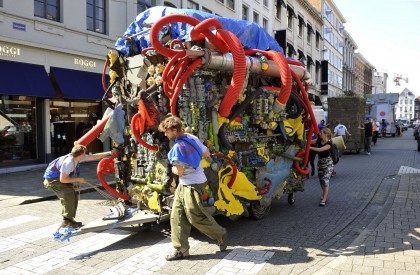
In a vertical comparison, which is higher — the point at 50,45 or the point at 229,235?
the point at 50,45

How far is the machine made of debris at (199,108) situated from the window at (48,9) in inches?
345

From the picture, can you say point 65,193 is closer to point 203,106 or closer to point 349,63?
point 203,106

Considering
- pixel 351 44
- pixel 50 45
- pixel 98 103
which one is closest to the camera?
pixel 50 45

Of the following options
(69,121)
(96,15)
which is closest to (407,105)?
(96,15)

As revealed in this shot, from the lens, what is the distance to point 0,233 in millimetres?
6199

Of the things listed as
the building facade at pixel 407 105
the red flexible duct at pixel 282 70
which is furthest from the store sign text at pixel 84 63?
the building facade at pixel 407 105

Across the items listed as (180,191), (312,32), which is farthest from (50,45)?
(312,32)

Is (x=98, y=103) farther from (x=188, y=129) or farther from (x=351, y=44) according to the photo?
(x=351, y=44)

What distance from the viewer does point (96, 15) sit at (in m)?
15.8

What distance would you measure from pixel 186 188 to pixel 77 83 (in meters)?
10.9

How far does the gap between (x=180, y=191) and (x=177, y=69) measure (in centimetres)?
171

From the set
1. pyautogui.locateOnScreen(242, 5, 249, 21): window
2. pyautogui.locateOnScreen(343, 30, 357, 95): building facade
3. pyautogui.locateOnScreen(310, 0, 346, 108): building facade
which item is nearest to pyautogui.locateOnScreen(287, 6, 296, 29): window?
pyautogui.locateOnScreen(242, 5, 249, 21): window

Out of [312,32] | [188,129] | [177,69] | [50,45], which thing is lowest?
[188,129]

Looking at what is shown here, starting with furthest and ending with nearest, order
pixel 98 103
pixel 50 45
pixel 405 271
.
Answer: pixel 98 103
pixel 50 45
pixel 405 271
